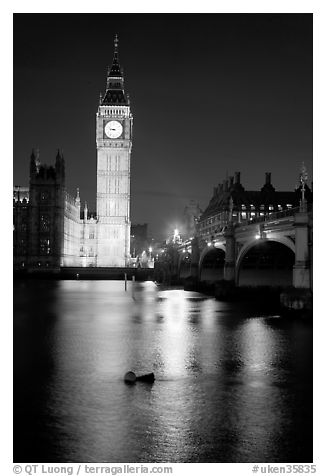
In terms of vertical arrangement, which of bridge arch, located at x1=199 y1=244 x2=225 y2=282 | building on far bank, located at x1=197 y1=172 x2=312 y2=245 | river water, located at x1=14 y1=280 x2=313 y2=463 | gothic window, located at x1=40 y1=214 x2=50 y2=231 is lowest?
river water, located at x1=14 y1=280 x2=313 y2=463

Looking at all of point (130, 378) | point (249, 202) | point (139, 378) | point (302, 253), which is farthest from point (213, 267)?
point (130, 378)

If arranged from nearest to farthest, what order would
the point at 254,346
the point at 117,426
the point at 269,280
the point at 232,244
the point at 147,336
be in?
the point at 117,426, the point at 254,346, the point at 147,336, the point at 232,244, the point at 269,280

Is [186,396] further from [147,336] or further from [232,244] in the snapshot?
[232,244]

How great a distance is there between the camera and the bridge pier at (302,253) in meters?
40.4

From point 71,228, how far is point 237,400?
149546 millimetres

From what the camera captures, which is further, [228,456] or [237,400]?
[237,400]

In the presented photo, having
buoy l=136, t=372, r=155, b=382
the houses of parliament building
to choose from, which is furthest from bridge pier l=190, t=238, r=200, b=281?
the houses of parliament building

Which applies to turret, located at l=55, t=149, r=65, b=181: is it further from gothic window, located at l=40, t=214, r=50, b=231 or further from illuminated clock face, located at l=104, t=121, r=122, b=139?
illuminated clock face, located at l=104, t=121, r=122, b=139

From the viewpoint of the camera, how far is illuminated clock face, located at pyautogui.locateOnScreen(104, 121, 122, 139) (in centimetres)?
17888

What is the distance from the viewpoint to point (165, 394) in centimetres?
1808

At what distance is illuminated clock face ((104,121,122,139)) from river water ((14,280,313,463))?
5796 inches

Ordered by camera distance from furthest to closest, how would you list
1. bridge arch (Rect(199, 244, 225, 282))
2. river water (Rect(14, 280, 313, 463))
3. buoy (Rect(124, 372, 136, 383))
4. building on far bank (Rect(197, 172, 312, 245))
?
building on far bank (Rect(197, 172, 312, 245)), bridge arch (Rect(199, 244, 225, 282)), buoy (Rect(124, 372, 136, 383)), river water (Rect(14, 280, 313, 463))
